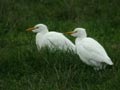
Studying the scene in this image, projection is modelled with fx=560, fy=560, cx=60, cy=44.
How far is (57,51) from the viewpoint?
8.49 meters

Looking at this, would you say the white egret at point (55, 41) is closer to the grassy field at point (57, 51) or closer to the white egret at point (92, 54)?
the grassy field at point (57, 51)

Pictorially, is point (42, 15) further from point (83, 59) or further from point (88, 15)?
point (83, 59)

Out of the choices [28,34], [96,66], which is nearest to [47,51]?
[96,66]

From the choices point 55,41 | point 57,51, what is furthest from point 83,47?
point 55,41

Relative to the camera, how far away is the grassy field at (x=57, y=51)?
299 inches

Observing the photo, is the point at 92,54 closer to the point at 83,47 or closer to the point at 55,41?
the point at 83,47

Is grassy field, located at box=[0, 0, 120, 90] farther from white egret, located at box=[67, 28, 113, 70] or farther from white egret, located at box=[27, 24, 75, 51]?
white egret, located at box=[27, 24, 75, 51]

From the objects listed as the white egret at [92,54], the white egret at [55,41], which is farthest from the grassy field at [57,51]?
the white egret at [55,41]

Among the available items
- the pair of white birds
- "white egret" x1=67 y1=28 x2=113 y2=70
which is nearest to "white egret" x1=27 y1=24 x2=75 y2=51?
the pair of white birds

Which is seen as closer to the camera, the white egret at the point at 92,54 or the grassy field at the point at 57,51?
the grassy field at the point at 57,51

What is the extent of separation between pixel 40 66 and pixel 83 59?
66 centimetres

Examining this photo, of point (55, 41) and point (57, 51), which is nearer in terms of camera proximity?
point (57, 51)

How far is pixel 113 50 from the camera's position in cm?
884

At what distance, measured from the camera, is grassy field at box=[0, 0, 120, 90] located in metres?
7.58
